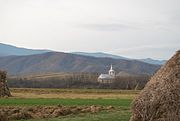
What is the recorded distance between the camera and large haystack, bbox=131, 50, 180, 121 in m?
18.6

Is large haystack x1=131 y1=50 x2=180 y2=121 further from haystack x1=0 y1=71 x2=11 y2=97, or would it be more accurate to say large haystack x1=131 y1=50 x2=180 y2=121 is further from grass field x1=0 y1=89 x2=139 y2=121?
haystack x1=0 y1=71 x2=11 y2=97

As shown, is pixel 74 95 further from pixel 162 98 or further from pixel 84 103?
pixel 162 98

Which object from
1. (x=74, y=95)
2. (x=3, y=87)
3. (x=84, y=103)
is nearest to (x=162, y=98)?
(x=84, y=103)

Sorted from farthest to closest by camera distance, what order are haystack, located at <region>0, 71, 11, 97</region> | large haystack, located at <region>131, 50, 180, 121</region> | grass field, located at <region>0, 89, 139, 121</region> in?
1. haystack, located at <region>0, 71, 11, 97</region>
2. grass field, located at <region>0, 89, 139, 121</region>
3. large haystack, located at <region>131, 50, 180, 121</region>

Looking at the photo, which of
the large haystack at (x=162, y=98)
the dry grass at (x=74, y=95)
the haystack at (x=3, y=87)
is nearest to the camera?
the large haystack at (x=162, y=98)

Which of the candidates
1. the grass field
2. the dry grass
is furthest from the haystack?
the dry grass

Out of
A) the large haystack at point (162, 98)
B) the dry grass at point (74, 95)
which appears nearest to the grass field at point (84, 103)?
the dry grass at point (74, 95)

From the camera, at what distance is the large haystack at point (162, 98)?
61.1 ft

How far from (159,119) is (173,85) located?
1.56 meters

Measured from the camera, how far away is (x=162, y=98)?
18.9m

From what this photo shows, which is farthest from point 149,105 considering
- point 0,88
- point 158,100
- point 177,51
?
point 0,88

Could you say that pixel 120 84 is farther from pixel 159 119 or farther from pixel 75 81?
pixel 159 119

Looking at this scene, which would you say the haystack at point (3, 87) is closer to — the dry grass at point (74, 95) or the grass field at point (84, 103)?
the grass field at point (84, 103)

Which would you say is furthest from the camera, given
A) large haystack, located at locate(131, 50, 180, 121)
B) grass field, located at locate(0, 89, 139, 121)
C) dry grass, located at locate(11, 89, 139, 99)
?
dry grass, located at locate(11, 89, 139, 99)
